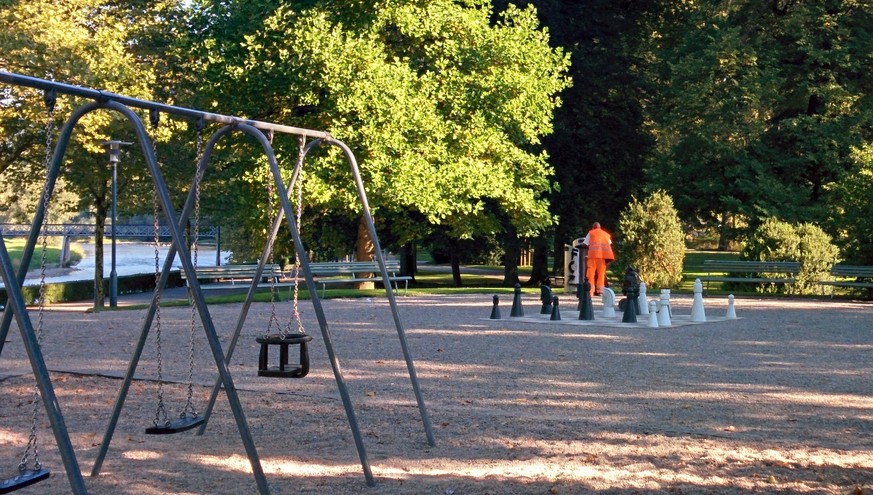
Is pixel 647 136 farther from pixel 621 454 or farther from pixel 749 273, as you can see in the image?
pixel 621 454

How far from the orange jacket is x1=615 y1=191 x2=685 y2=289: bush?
5.61m

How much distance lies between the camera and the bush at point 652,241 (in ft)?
94.9

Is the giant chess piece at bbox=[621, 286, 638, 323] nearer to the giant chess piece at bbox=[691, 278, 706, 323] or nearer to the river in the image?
the giant chess piece at bbox=[691, 278, 706, 323]

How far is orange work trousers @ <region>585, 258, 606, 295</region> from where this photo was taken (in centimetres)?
2420

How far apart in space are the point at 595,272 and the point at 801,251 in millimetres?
8031

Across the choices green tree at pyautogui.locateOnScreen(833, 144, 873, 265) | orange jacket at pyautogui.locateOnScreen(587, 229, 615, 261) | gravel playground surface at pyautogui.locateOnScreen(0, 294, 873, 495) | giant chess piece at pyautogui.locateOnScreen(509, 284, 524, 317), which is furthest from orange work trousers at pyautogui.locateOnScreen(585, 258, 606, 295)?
green tree at pyautogui.locateOnScreen(833, 144, 873, 265)

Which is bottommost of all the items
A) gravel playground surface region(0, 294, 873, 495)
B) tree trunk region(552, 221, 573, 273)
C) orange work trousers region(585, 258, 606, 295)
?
gravel playground surface region(0, 294, 873, 495)

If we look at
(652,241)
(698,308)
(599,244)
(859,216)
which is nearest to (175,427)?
(698,308)

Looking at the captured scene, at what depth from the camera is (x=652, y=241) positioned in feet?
95.2

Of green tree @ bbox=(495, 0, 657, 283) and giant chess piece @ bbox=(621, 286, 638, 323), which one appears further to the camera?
green tree @ bbox=(495, 0, 657, 283)

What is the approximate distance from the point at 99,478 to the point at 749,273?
25747 mm

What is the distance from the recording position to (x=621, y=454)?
8.34 m

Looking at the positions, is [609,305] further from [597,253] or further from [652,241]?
[652,241]

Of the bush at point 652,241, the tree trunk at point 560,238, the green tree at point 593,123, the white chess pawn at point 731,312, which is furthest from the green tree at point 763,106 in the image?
the white chess pawn at point 731,312
